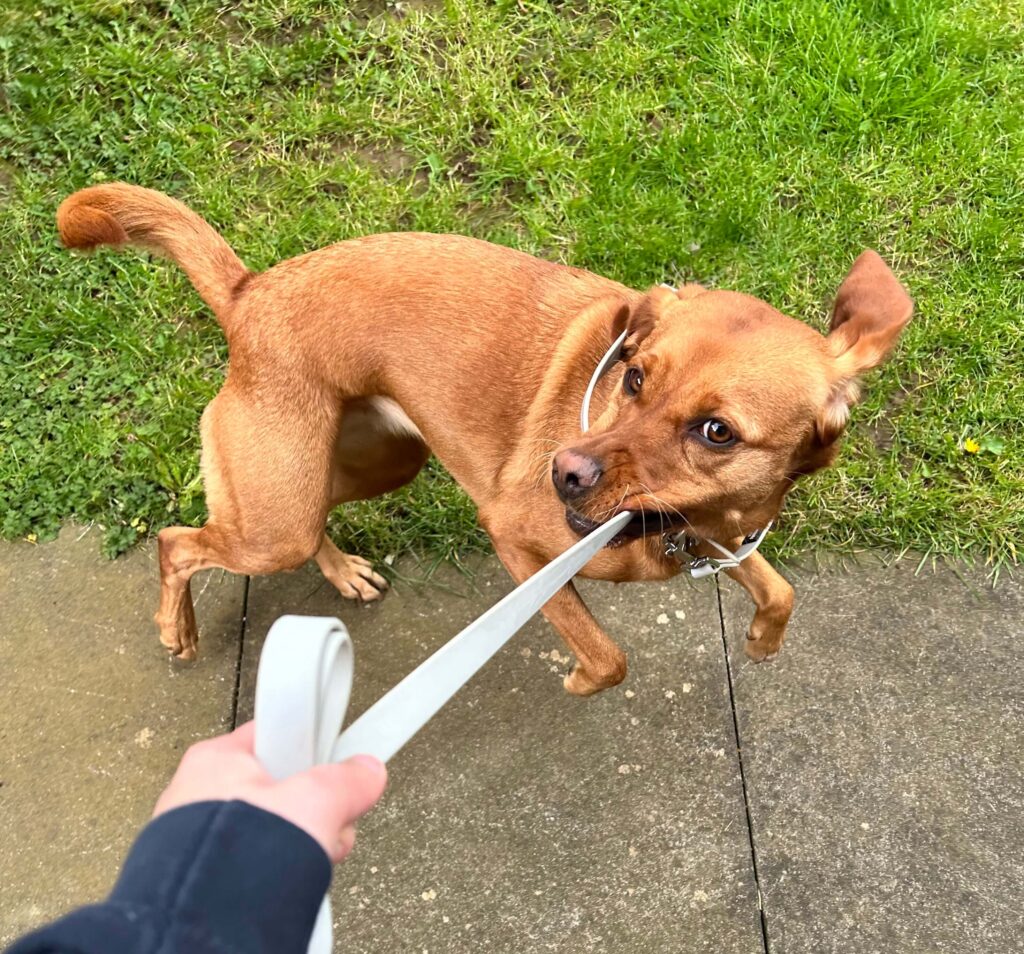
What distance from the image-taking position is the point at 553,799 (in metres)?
3.18

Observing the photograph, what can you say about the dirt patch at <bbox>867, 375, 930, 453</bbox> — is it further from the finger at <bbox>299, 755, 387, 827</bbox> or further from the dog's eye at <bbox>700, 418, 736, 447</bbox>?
the finger at <bbox>299, 755, 387, 827</bbox>

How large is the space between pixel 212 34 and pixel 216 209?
1.11m

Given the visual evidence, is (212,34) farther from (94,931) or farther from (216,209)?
(94,931)

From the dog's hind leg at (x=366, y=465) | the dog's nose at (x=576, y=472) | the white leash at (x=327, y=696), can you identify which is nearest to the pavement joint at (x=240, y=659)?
the dog's hind leg at (x=366, y=465)

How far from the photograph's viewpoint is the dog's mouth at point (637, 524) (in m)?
2.42

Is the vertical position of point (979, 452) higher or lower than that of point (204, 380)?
higher

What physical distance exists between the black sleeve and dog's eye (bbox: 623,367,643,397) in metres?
1.68

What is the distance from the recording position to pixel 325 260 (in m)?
2.98

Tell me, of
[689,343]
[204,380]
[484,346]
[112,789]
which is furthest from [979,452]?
[112,789]

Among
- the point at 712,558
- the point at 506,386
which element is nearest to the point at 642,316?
the point at 506,386

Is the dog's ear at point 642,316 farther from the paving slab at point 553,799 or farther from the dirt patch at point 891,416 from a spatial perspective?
the dirt patch at point 891,416

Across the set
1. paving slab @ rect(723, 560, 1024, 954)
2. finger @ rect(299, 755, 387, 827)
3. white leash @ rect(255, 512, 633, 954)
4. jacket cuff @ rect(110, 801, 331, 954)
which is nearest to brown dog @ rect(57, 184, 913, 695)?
paving slab @ rect(723, 560, 1024, 954)

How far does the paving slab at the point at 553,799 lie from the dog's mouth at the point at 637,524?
101 cm

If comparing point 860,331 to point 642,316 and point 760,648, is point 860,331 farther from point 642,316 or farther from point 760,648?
point 760,648
